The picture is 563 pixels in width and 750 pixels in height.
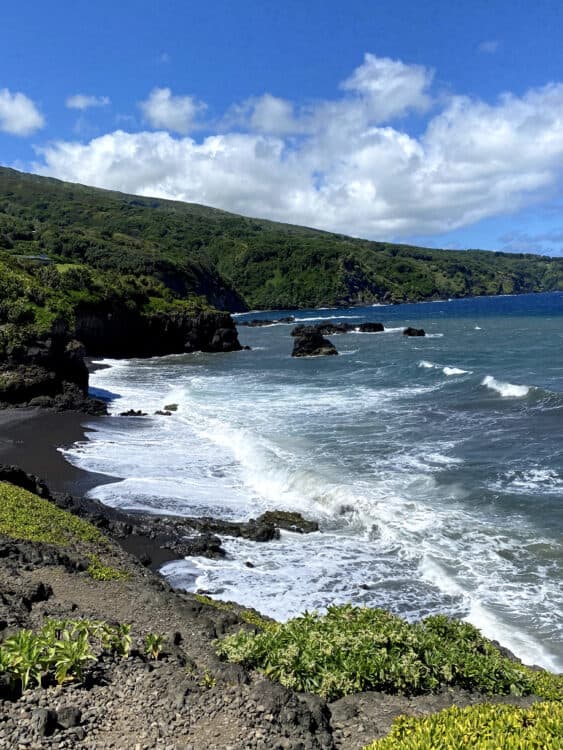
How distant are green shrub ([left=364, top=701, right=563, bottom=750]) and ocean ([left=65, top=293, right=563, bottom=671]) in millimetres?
5597

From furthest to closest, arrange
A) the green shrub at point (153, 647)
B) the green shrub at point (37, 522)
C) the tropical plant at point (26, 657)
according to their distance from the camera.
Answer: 1. the green shrub at point (37, 522)
2. the green shrub at point (153, 647)
3. the tropical plant at point (26, 657)

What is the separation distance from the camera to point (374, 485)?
20.0 metres

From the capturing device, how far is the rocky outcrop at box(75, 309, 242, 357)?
216ft

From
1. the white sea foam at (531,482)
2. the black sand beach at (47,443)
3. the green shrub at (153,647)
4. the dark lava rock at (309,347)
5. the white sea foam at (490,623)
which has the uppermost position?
the dark lava rock at (309,347)

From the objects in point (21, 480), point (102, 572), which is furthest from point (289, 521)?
point (21, 480)

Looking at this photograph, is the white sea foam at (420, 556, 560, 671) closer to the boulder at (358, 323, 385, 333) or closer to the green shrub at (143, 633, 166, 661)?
the green shrub at (143, 633, 166, 661)

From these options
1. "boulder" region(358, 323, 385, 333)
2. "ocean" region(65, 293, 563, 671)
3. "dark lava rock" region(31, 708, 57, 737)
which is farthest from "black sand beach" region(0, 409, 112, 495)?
"boulder" region(358, 323, 385, 333)

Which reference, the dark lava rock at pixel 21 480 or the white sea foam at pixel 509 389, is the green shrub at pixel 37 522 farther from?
the white sea foam at pixel 509 389

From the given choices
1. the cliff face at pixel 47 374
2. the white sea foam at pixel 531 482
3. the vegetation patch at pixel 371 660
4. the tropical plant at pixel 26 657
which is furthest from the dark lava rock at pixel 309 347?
the tropical plant at pixel 26 657

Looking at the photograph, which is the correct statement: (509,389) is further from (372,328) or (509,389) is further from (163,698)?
(372,328)

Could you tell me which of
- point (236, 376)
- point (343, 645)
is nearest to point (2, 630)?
point (343, 645)

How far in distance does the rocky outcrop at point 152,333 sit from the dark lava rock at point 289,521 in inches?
1976

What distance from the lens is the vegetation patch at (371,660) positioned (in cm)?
713

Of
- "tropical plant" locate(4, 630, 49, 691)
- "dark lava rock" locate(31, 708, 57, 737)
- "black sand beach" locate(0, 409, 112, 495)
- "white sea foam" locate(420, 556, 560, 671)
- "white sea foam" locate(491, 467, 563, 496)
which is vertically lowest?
"white sea foam" locate(420, 556, 560, 671)
